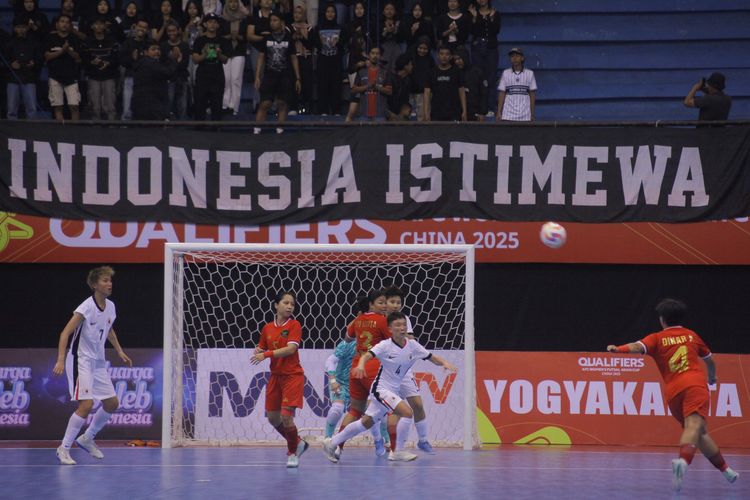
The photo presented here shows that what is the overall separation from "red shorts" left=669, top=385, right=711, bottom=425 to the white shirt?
9.23ft

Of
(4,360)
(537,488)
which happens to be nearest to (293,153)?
(4,360)

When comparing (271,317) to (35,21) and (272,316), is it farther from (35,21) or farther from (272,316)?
Answer: (35,21)

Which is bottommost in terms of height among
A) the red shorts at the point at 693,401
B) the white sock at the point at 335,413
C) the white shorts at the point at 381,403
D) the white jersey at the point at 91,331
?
the white sock at the point at 335,413

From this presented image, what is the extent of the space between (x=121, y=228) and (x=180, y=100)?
A: 3.19 meters

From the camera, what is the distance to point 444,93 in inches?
628

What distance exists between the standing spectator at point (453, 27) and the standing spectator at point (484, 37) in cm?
15

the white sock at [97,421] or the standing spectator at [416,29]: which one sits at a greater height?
the standing spectator at [416,29]

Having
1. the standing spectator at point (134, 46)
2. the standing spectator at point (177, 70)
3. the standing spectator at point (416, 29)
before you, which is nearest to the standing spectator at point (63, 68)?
the standing spectator at point (134, 46)

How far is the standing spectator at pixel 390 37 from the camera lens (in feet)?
56.8

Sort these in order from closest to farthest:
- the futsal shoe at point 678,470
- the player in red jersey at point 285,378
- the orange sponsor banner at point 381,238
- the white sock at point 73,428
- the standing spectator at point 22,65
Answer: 1. the futsal shoe at point 678,470
2. the player in red jersey at point 285,378
3. the white sock at point 73,428
4. the orange sponsor banner at point 381,238
5. the standing spectator at point 22,65

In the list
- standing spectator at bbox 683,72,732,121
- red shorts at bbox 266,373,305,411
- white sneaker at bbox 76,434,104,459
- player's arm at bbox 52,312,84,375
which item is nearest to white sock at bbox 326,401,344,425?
red shorts at bbox 266,373,305,411

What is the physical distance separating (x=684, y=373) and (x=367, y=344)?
144 inches

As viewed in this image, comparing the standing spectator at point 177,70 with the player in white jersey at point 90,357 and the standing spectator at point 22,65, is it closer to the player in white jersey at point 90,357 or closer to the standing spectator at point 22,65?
the standing spectator at point 22,65

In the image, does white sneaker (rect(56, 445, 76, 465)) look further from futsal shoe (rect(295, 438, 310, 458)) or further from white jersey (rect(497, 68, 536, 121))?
white jersey (rect(497, 68, 536, 121))
